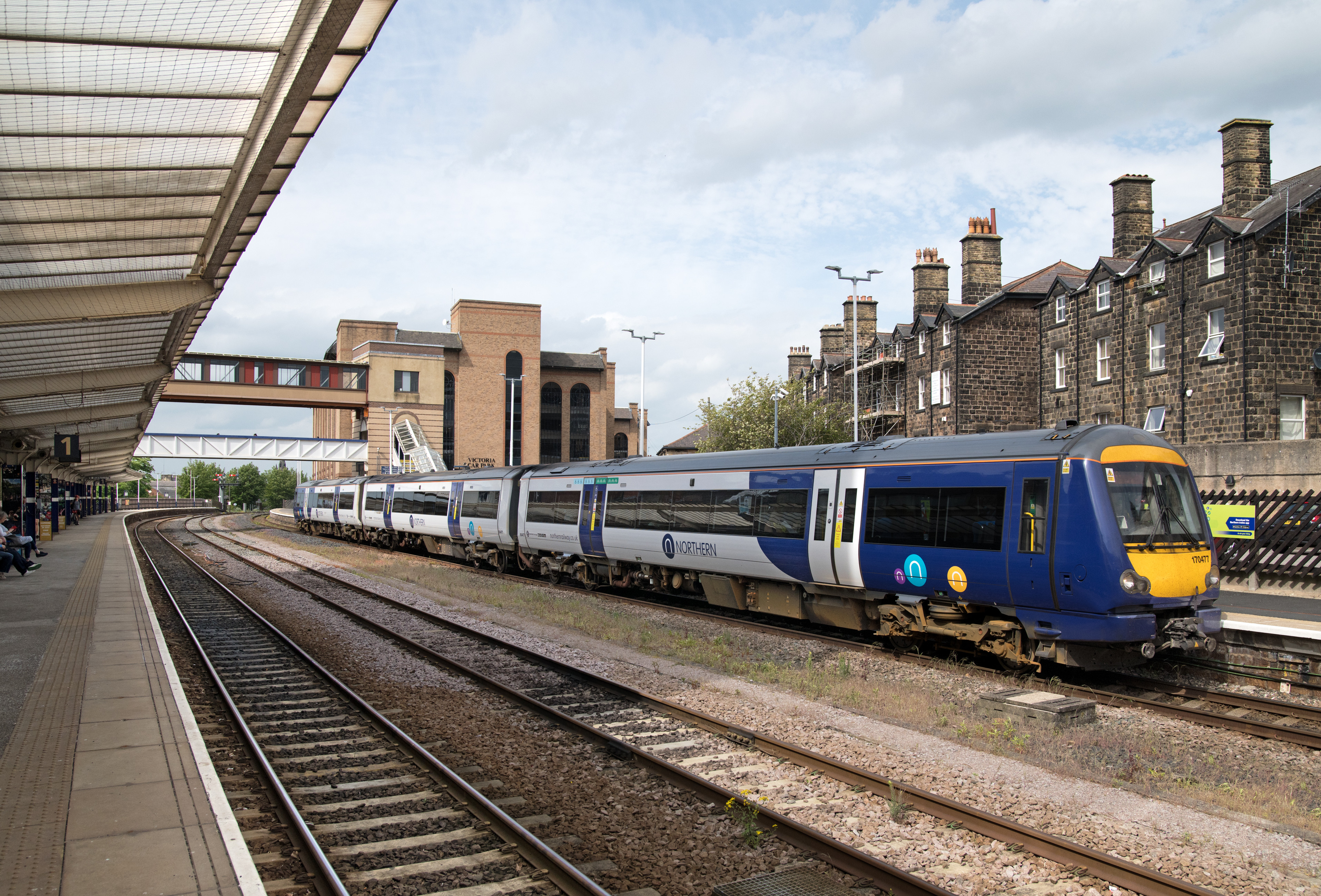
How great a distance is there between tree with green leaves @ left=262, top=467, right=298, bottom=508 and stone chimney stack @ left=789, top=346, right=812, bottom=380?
8164 centimetres

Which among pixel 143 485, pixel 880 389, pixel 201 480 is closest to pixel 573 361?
pixel 880 389

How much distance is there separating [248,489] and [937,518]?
456ft

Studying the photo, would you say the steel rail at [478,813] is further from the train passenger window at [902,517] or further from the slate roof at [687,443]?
the slate roof at [687,443]

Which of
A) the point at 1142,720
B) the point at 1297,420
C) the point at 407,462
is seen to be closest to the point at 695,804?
the point at 1142,720

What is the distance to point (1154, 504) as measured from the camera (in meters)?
10.2

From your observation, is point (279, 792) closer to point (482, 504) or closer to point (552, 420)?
point (482, 504)

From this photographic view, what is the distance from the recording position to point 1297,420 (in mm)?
26500

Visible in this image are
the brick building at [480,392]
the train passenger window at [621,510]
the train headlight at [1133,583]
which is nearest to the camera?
the train headlight at [1133,583]

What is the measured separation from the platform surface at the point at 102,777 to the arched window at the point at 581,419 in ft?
212

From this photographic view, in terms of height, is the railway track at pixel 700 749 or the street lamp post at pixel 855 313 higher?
the street lamp post at pixel 855 313

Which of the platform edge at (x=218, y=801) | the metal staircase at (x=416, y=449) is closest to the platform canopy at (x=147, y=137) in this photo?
the platform edge at (x=218, y=801)

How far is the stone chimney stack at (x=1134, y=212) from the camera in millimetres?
32156

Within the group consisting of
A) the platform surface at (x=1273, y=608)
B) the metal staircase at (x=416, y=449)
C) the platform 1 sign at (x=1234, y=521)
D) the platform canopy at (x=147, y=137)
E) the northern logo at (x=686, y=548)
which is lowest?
the platform surface at (x=1273, y=608)

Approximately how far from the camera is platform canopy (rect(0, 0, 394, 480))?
687 cm
